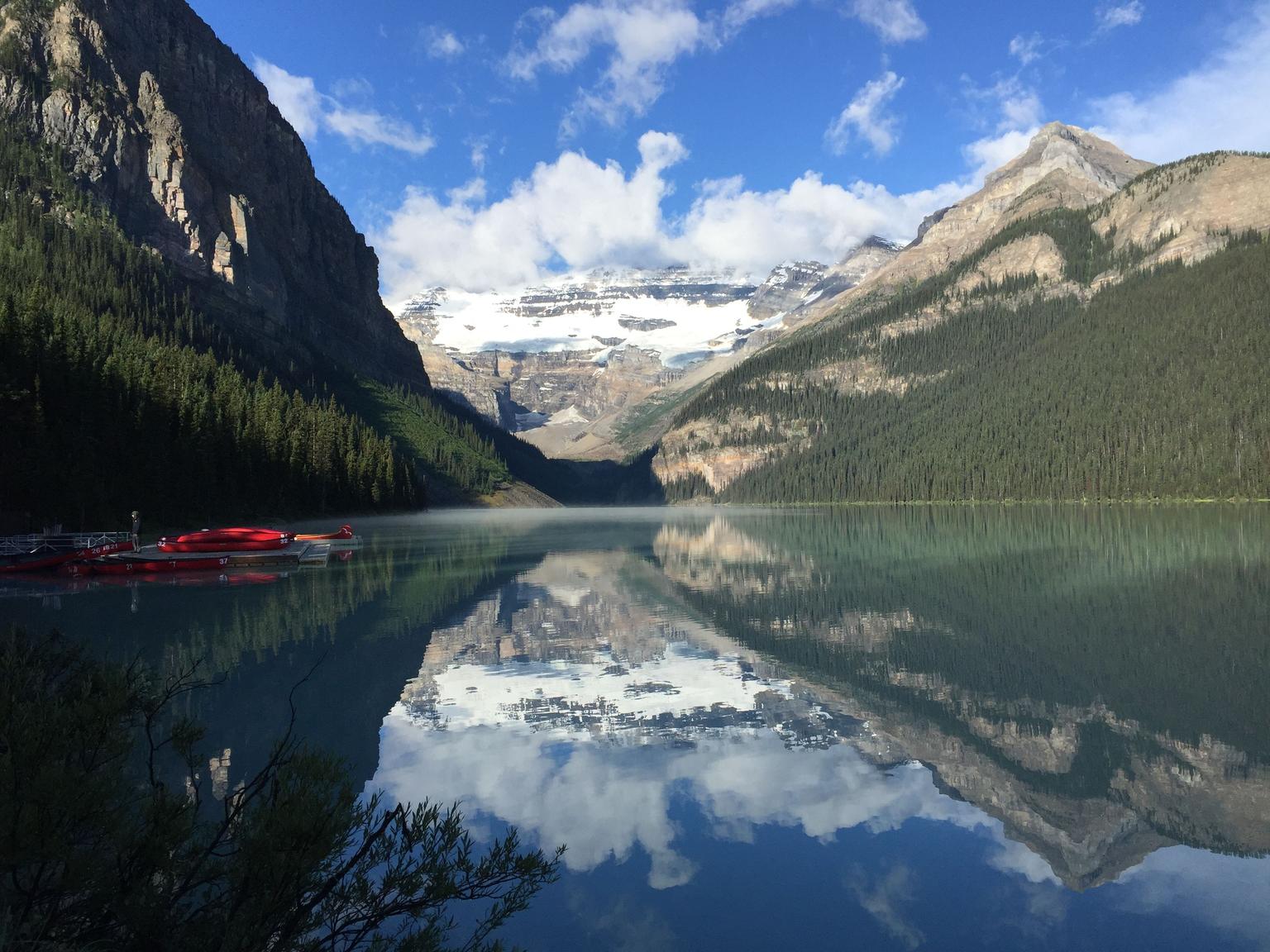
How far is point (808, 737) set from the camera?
14.4 meters

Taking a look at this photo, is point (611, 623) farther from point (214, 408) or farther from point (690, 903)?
point (214, 408)

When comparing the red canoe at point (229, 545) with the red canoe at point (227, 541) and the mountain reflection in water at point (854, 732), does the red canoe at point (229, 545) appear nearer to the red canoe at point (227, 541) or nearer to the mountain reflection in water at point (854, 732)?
the red canoe at point (227, 541)

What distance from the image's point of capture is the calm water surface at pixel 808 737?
28.8 feet

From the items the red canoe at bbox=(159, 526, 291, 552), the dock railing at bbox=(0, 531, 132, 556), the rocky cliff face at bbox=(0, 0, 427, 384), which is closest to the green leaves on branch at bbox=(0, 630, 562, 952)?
the dock railing at bbox=(0, 531, 132, 556)

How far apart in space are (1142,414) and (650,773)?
168 meters

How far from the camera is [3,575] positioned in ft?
127

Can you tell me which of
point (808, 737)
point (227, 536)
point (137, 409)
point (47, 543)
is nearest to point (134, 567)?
point (227, 536)

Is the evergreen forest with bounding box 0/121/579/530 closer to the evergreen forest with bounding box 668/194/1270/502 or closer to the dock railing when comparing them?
the dock railing

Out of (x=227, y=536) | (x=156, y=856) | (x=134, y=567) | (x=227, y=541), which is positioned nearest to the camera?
(x=156, y=856)

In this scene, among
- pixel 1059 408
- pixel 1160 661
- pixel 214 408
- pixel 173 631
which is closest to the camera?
pixel 1160 661

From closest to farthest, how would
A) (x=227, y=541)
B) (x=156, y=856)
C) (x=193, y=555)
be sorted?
(x=156, y=856), (x=193, y=555), (x=227, y=541)

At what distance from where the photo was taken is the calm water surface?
878cm

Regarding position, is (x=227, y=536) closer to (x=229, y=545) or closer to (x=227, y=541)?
(x=227, y=541)

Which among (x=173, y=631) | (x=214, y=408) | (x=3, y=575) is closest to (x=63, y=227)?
(x=214, y=408)
